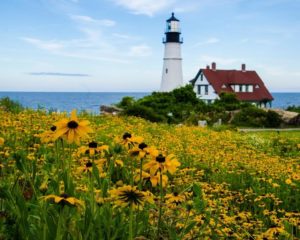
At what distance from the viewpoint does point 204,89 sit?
57875mm

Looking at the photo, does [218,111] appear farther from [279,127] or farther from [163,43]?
[163,43]

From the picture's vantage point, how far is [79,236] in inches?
115

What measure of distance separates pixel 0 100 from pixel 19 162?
13.7m

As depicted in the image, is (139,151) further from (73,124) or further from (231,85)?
(231,85)

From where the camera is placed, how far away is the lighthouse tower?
5181cm

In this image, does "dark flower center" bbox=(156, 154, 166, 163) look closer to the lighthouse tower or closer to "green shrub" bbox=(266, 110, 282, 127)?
"green shrub" bbox=(266, 110, 282, 127)

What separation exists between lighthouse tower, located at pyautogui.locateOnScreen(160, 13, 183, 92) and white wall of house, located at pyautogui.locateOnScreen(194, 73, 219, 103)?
16.0ft

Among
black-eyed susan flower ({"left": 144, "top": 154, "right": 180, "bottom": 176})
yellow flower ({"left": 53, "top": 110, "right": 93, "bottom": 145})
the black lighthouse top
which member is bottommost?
black-eyed susan flower ({"left": 144, "top": 154, "right": 180, "bottom": 176})

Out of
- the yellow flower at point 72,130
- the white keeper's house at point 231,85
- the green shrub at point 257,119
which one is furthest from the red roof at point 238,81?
the yellow flower at point 72,130

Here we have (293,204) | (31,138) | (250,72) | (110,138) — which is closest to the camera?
(293,204)

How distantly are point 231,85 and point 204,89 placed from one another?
3243mm

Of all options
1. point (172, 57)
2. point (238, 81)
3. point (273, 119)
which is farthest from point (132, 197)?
point (238, 81)

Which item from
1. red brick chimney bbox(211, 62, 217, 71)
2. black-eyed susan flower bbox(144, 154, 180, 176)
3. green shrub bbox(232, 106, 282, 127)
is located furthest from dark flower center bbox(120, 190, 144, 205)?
red brick chimney bbox(211, 62, 217, 71)

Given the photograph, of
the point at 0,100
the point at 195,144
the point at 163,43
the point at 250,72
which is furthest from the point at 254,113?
the point at 250,72
